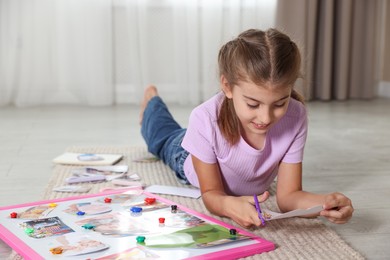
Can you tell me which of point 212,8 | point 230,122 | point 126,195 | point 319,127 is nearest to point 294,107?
point 230,122

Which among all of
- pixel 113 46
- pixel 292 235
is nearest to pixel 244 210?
pixel 292 235

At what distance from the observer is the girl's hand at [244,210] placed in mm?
1071

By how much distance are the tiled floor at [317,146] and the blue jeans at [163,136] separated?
0.27 metres

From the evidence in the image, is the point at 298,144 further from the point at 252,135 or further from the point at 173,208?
the point at 173,208

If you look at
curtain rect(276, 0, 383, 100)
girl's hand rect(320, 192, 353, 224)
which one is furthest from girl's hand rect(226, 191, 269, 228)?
curtain rect(276, 0, 383, 100)

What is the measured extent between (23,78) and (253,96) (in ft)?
7.31

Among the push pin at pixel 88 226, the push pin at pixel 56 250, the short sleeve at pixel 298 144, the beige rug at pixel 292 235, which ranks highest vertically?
the short sleeve at pixel 298 144

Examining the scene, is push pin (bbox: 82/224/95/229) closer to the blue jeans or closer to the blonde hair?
the blonde hair

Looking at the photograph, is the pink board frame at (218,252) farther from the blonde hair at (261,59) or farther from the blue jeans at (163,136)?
the blue jeans at (163,136)

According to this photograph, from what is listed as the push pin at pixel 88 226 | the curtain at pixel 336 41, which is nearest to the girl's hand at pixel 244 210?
the push pin at pixel 88 226

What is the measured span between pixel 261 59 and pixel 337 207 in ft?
1.04

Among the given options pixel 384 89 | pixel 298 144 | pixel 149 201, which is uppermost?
pixel 298 144

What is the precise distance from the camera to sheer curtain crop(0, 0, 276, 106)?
3.06 metres

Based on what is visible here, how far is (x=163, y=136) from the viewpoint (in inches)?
70.8
